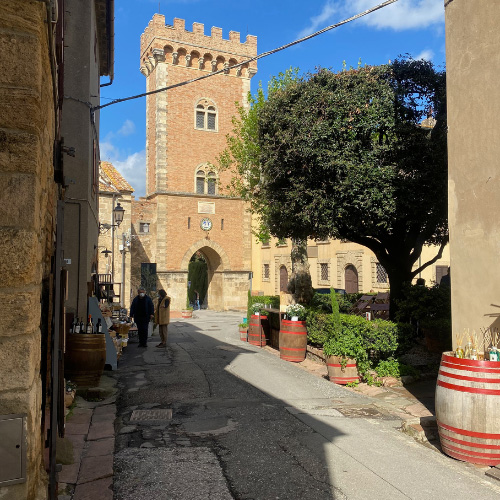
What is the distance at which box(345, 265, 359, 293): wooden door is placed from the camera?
26062 millimetres

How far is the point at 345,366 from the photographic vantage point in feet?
28.3

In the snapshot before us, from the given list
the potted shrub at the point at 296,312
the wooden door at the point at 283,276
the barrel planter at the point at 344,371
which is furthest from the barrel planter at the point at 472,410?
the wooden door at the point at 283,276

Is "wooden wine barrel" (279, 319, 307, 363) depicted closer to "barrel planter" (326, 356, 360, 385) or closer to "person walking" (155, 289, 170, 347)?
"barrel planter" (326, 356, 360, 385)

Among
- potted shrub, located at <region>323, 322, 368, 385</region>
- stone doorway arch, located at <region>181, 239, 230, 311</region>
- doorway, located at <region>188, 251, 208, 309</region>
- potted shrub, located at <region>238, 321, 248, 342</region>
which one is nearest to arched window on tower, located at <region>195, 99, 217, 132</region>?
stone doorway arch, located at <region>181, 239, 230, 311</region>

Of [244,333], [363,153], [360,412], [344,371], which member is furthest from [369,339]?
[244,333]

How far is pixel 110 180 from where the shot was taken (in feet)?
89.5

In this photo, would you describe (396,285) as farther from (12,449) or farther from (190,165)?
(190,165)

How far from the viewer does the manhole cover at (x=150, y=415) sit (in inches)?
252

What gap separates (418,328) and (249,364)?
3469 millimetres

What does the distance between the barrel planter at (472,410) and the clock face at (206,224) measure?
27204mm

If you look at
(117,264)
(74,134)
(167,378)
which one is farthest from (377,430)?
(117,264)

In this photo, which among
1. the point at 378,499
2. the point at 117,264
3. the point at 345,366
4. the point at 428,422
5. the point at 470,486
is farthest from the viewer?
the point at 117,264

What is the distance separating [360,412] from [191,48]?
29.2 m

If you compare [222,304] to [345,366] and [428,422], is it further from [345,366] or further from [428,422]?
[428,422]
